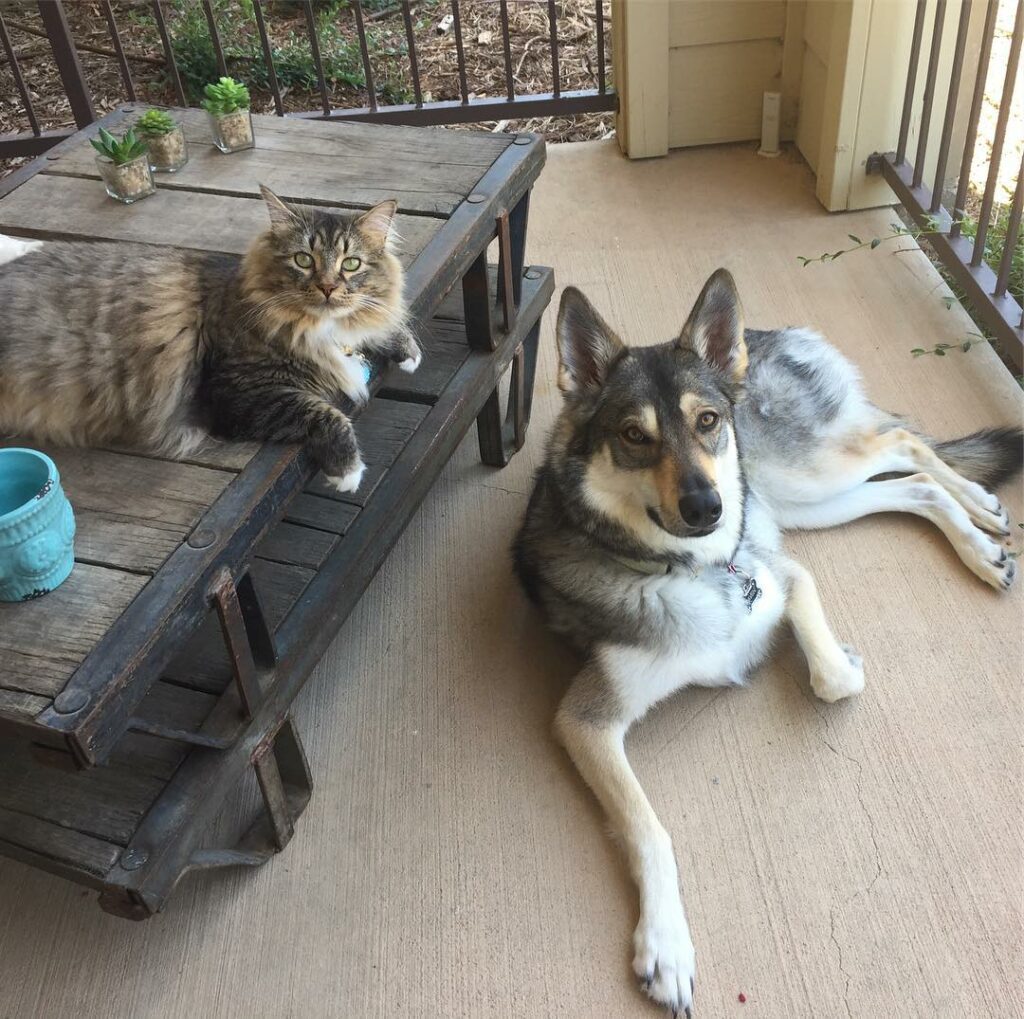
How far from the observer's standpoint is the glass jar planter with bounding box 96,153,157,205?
101 inches

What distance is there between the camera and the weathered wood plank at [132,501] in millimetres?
1734

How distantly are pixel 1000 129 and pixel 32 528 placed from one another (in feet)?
9.65

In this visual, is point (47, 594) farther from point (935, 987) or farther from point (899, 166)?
point (899, 166)

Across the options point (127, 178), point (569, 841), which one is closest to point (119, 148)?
point (127, 178)

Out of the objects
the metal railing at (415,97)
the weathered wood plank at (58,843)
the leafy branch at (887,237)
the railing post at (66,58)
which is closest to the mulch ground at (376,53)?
the metal railing at (415,97)

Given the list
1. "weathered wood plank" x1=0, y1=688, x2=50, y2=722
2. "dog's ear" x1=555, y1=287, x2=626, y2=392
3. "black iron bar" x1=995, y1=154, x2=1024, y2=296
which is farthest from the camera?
"black iron bar" x1=995, y1=154, x2=1024, y2=296

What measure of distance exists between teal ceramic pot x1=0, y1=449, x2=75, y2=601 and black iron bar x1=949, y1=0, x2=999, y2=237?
2.96 metres

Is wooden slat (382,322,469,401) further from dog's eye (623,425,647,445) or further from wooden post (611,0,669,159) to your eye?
wooden post (611,0,669,159)

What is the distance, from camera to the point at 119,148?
253cm

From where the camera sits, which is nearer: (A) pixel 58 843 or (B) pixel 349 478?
(A) pixel 58 843

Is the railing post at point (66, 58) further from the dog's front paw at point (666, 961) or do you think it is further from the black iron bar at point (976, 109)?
the dog's front paw at point (666, 961)

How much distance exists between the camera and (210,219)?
2.53 metres

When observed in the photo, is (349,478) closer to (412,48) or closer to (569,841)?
(569,841)

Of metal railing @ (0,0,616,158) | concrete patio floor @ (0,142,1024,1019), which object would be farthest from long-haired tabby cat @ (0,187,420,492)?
metal railing @ (0,0,616,158)
